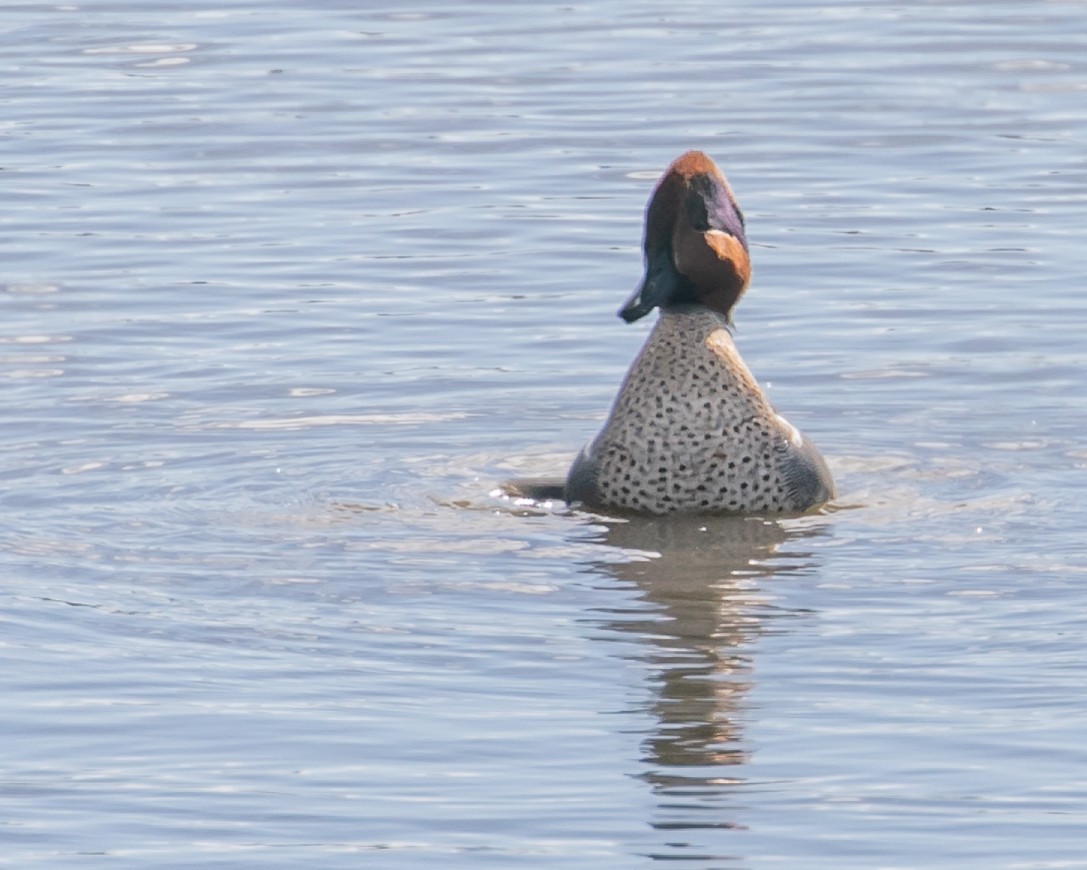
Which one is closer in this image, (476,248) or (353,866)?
(353,866)

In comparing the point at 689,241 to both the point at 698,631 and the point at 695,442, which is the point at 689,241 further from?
the point at 698,631

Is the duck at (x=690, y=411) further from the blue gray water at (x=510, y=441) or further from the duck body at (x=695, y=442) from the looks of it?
the blue gray water at (x=510, y=441)

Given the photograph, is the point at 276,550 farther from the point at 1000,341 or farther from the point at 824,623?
the point at 1000,341

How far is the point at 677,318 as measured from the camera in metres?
10.5

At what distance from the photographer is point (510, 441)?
11586mm

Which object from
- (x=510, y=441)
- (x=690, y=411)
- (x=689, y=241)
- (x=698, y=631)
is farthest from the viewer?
(x=510, y=441)

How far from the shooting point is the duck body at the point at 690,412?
10.3 meters

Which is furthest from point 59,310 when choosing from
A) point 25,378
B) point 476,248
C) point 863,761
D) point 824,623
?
point 863,761

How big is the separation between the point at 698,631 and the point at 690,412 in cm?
160

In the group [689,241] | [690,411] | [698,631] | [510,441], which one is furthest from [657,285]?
[698,631]

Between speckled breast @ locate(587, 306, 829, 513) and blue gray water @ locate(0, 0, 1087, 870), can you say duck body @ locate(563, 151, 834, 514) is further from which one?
blue gray water @ locate(0, 0, 1087, 870)

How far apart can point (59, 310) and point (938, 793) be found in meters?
7.33

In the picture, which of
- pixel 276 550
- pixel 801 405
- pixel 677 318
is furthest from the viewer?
pixel 801 405

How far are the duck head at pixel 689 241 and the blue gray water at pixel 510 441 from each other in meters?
0.80
